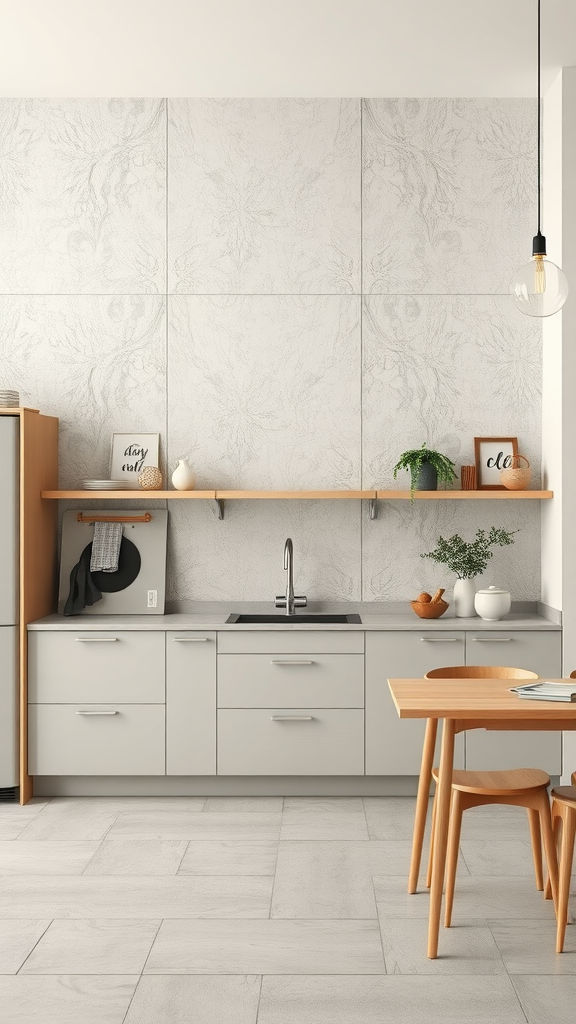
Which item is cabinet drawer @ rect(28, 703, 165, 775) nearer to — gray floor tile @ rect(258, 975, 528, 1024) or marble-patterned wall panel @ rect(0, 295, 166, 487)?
marble-patterned wall panel @ rect(0, 295, 166, 487)

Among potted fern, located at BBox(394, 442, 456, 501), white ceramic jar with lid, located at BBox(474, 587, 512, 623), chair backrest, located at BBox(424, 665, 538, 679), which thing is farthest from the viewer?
potted fern, located at BBox(394, 442, 456, 501)

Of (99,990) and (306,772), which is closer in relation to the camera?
(99,990)

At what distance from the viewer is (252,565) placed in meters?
4.81

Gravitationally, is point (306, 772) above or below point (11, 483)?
below

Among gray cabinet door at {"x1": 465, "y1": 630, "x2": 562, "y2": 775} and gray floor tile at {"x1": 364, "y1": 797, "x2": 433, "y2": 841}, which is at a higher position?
gray cabinet door at {"x1": 465, "y1": 630, "x2": 562, "y2": 775}

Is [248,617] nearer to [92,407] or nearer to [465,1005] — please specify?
[92,407]

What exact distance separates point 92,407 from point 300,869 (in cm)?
252

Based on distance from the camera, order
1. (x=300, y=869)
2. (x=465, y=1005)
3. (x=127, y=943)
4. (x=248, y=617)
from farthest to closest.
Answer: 1. (x=248, y=617)
2. (x=300, y=869)
3. (x=127, y=943)
4. (x=465, y=1005)

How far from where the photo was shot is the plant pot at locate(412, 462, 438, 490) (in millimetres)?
4531

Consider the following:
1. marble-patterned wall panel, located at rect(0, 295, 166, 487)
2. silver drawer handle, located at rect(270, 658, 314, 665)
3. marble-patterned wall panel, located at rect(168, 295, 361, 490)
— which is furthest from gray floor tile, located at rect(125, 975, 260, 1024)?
marble-patterned wall panel, located at rect(0, 295, 166, 487)

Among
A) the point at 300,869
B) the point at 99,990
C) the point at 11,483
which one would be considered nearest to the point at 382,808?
the point at 300,869

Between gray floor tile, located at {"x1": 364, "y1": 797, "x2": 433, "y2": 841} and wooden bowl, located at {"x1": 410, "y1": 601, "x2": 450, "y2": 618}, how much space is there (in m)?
0.86

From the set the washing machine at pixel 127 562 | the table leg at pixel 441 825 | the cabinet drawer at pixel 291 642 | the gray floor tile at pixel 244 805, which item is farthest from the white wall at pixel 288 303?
the table leg at pixel 441 825

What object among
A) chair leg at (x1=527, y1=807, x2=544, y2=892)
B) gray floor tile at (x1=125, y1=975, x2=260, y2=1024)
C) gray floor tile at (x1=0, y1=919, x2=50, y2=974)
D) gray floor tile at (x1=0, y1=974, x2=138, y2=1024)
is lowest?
gray floor tile at (x1=0, y1=919, x2=50, y2=974)
